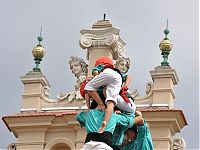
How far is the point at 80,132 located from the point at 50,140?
839 mm

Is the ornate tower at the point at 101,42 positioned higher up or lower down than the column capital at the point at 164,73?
higher up

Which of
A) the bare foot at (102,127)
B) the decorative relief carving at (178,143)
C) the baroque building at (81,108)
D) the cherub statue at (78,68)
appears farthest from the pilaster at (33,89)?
the bare foot at (102,127)

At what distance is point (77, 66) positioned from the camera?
23188 millimetres

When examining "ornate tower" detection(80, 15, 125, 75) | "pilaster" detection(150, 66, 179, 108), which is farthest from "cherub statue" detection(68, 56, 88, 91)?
"pilaster" detection(150, 66, 179, 108)

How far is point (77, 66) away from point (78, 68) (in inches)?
3.4

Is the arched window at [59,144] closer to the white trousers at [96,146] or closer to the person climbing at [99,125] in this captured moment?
the person climbing at [99,125]

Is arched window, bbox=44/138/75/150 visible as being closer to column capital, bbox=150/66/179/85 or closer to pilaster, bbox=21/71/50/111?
pilaster, bbox=21/71/50/111

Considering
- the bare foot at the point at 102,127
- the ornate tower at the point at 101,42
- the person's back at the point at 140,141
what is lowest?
the bare foot at the point at 102,127

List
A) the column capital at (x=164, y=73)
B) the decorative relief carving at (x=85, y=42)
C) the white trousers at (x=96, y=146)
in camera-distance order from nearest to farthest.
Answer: the white trousers at (x=96, y=146) → the column capital at (x=164, y=73) → the decorative relief carving at (x=85, y=42)

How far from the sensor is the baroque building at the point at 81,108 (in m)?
22.0

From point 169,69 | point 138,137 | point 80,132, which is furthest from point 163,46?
point 138,137

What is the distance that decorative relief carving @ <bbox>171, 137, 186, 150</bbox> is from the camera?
72.9ft

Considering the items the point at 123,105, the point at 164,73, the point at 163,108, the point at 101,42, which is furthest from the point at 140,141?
the point at 101,42

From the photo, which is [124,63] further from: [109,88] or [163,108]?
[109,88]
